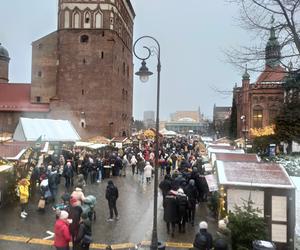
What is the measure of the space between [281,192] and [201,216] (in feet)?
16.1

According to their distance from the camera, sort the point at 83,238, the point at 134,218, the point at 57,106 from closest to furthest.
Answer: the point at 83,238, the point at 134,218, the point at 57,106

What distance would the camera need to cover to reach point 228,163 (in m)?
13.9

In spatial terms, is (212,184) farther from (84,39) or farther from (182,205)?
(84,39)

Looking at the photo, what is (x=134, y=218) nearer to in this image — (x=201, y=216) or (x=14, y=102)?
(x=201, y=216)

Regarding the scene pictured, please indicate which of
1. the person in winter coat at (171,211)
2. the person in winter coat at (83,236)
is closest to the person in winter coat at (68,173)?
the person in winter coat at (171,211)

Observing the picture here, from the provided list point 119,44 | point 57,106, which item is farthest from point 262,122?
point 57,106

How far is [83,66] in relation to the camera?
50281 mm

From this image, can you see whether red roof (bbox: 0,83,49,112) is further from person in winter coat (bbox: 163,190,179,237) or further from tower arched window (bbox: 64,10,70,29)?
person in winter coat (bbox: 163,190,179,237)

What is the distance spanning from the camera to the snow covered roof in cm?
1164

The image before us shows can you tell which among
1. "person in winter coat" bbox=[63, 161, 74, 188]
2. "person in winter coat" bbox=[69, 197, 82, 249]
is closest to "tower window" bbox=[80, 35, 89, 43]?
"person in winter coat" bbox=[63, 161, 74, 188]

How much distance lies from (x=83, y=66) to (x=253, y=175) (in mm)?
40203

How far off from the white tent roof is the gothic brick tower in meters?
16.6

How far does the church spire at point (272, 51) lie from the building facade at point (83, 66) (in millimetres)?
37279

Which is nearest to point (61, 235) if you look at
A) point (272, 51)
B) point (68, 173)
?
point (272, 51)
